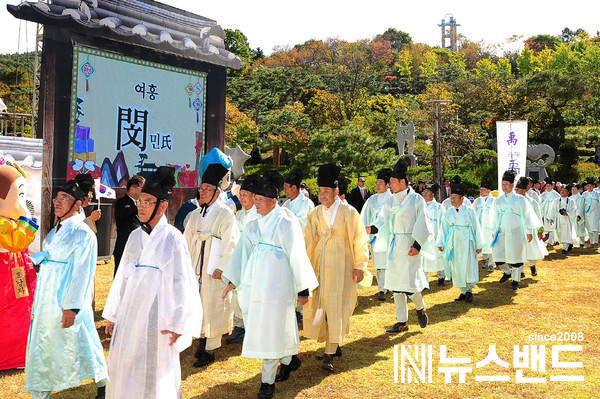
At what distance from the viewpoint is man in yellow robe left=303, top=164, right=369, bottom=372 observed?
501 centimetres

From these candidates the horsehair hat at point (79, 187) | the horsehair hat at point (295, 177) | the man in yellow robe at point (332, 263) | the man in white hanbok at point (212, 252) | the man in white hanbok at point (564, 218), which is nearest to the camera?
the horsehair hat at point (79, 187)

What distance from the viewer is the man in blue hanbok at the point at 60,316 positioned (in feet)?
12.4

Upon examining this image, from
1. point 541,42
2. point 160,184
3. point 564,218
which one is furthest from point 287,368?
point 541,42

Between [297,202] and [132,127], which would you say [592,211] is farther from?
[132,127]

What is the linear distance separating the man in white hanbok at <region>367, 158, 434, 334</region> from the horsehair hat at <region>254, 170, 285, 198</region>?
6.07ft

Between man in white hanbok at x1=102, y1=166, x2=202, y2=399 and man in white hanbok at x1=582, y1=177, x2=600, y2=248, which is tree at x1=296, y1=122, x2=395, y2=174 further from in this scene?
man in white hanbok at x1=102, y1=166, x2=202, y2=399

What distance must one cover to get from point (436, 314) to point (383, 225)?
151 centimetres

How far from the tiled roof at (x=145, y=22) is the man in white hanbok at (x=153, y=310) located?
23.3 feet

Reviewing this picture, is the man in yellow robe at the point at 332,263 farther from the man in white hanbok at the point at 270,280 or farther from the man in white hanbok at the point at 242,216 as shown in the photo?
the man in white hanbok at the point at 242,216

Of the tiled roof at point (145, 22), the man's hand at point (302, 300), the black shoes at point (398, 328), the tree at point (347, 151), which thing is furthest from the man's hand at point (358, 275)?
the tree at point (347, 151)

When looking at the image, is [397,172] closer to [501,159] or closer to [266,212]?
[266,212]

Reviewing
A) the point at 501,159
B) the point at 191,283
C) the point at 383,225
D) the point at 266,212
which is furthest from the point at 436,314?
the point at 501,159

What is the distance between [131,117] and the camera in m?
10.2

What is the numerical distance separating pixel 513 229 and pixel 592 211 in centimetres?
717
